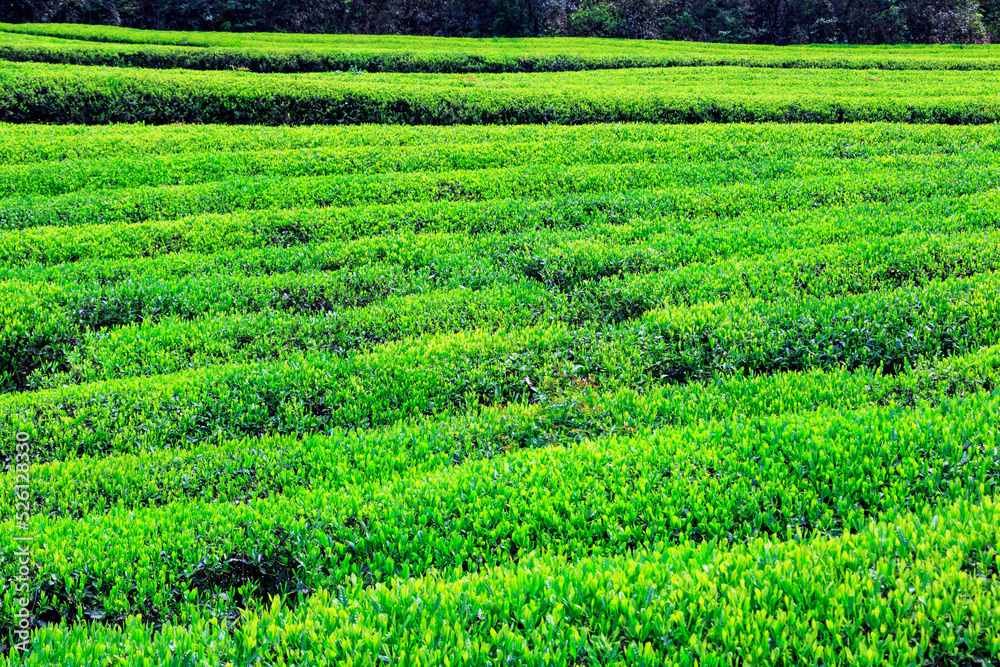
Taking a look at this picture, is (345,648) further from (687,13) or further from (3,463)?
(687,13)

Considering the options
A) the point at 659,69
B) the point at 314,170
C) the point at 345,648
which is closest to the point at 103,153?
the point at 314,170

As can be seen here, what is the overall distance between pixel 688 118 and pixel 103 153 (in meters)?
18.3

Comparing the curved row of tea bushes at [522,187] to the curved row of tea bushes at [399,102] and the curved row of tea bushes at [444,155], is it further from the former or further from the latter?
the curved row of tea bushes at [399,102]

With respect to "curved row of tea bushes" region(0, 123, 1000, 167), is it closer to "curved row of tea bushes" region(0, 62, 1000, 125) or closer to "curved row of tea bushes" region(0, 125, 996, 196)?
"curved row of tea bushes" region(0, 125, 996, 196)

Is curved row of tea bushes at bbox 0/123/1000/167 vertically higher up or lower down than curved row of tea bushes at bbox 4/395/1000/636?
higher up

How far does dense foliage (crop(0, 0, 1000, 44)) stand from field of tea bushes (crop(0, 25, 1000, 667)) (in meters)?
50.6

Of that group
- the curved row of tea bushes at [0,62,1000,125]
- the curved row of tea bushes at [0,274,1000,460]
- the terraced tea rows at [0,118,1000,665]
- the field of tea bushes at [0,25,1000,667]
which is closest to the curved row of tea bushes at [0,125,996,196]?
the field of tea bushes at [0,25,1000,667]

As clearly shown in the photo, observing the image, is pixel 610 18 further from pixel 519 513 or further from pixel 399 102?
pixel 519 513

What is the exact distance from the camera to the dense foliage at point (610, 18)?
58.7 m

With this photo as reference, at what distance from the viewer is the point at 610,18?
63219mm

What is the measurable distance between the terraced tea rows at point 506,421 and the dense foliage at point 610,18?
2119 inches

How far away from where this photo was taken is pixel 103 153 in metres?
16.4

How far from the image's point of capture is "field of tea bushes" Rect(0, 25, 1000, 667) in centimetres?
378

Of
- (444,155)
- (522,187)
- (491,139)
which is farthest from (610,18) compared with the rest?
(522,187)
